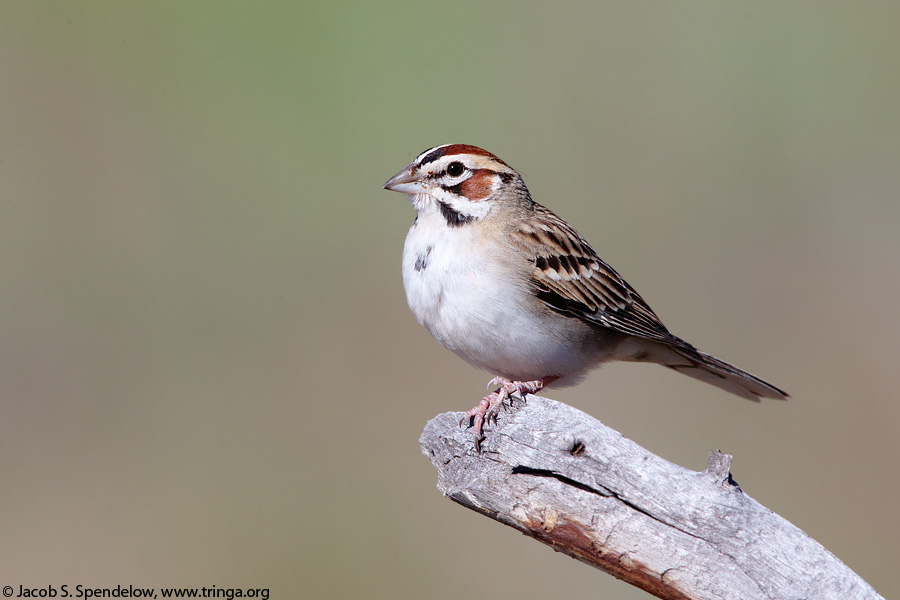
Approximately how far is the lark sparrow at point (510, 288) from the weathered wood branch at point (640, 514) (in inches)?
18.1

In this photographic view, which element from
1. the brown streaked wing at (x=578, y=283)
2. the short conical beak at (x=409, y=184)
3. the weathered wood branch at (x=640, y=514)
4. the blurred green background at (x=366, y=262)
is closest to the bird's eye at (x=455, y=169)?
the short conical beak at (x=409, y=184)

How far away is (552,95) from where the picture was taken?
36.9 ft

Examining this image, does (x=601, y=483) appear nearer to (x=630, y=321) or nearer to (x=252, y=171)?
(x=630, y=321)

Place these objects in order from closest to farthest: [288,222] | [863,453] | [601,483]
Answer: [601,483] → [863,453] → [288,222]

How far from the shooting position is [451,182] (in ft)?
18.1

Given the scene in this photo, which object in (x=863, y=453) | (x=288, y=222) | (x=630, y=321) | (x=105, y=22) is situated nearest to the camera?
(x=630, y=321)

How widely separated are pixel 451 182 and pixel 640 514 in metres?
2.32

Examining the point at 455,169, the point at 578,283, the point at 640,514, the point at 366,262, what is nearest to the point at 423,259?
the point at 455,169

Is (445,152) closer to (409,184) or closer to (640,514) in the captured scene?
(409,184)

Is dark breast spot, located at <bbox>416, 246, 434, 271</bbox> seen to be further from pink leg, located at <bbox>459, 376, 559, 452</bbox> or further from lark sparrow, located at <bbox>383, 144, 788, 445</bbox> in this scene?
pink leg, located at <bbox>459, 376, 559, 452</bbox>

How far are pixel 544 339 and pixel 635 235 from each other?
5.19 metres

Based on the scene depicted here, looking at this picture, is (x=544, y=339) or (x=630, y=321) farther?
(x=630, y=321)

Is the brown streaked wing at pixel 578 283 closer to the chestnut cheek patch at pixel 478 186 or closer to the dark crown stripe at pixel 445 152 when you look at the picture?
the chestnut cheek patch at pixel 478 186

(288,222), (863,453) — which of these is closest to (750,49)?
(863,453)
